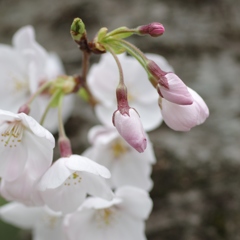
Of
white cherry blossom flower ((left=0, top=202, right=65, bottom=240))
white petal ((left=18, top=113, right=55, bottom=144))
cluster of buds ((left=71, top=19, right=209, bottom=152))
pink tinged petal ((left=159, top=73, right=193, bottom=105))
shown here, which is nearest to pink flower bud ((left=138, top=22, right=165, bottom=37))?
cluster of buds ((left=71, top=19, right=209, bottom=152))

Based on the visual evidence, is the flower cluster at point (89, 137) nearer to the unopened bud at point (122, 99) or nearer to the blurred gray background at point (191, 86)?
the unopened bud at point (122, 99)

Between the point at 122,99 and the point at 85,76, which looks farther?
the point at 85,76

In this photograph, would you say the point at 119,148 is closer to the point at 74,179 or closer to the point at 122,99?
the point at 74,179

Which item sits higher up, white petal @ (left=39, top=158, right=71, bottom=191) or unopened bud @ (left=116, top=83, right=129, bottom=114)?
unopened bud @ (left=116, top=83, right=129, bottom=114)

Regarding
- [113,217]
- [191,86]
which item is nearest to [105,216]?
[113,217]

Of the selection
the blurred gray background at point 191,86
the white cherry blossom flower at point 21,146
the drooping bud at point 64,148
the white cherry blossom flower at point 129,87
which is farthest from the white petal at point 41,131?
the blurred gray background at point 191,86

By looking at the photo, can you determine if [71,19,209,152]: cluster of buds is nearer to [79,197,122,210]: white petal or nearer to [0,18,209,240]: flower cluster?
[0,18,209,240]: flower cluster
